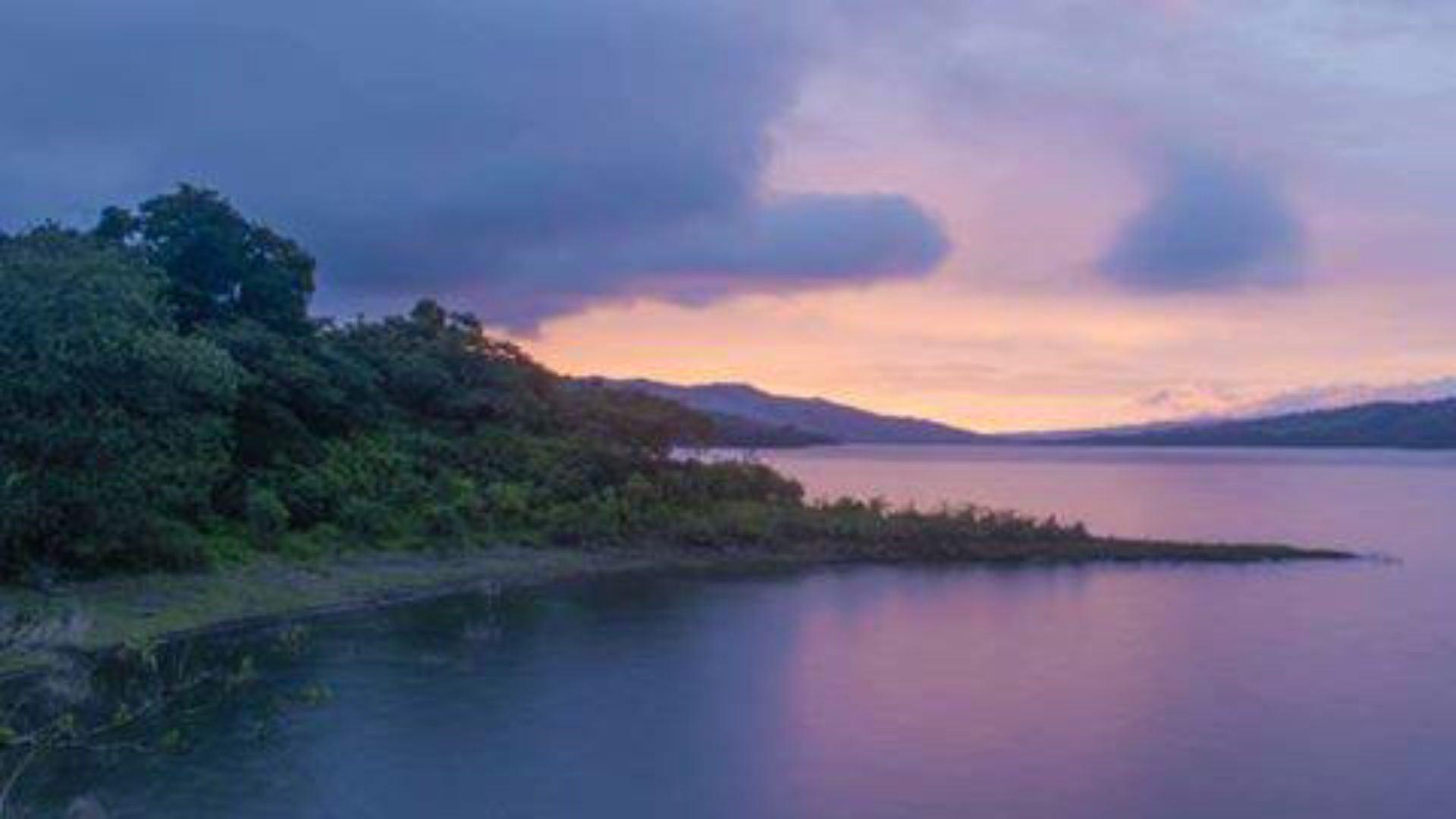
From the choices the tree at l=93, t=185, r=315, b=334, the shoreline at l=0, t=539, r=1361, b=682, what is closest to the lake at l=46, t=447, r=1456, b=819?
the shoreline at l=0, t=539, r=1361, b=682

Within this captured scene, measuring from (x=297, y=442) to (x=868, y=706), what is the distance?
78.3 ft

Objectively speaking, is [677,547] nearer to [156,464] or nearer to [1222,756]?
[156,464]

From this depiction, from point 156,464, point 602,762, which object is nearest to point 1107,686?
point 602,762

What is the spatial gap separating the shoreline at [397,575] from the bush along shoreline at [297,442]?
14.1 inches

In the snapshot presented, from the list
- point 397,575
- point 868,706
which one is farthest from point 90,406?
point 868,706

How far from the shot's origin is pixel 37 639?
384 inches

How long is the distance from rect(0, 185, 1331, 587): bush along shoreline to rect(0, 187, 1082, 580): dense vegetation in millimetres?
68

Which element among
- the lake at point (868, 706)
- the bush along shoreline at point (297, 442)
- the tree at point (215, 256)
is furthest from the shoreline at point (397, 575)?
the tree at point (215, 256)

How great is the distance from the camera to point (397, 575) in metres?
41.3

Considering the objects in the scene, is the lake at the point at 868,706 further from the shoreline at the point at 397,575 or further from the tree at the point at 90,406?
the tree at the point at 90,406

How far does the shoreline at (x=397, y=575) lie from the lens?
31.8 meters

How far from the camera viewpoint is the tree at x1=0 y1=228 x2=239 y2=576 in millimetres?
31422

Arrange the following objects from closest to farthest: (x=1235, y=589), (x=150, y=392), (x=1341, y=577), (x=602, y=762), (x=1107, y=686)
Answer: (x=602, y=762)
(x=1107, y=686)
(x=150, y=392)
(x=1235, y=589)
(x=1341, y=577)

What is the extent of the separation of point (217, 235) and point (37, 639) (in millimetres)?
40610
